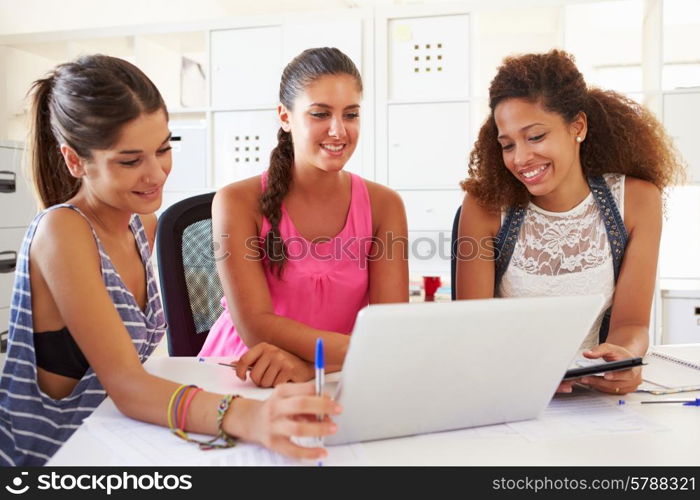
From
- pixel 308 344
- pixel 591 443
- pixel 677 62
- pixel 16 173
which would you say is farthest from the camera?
pixel 677 62

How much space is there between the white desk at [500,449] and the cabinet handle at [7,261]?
7.69 ft

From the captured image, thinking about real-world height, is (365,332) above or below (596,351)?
above

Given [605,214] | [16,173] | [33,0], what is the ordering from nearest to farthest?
1. [605,214]
2. [16,173]
3. [33,0]

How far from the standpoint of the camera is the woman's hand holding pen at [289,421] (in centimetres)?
73

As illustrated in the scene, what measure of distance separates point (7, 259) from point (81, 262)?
2.23m

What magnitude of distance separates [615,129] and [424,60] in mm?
1573

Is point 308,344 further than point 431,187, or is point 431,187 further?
point 431,187

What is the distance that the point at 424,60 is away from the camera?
3064 mm

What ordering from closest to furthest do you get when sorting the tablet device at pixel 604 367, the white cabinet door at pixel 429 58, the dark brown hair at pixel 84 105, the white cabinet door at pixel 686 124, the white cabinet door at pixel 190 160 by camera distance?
the tablet device at pixel 604 367 → the dark brown hair at pixel 84 105 → the white cabinet door at pixel 686 124 → the white cabinet door at pixel 429 58 → the white cabinet door at pixel 190 160

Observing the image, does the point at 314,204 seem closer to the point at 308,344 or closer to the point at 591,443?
the point at 308,344

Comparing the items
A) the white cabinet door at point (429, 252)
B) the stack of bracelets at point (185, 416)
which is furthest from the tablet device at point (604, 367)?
the white cabinet door at point (429, 252)
